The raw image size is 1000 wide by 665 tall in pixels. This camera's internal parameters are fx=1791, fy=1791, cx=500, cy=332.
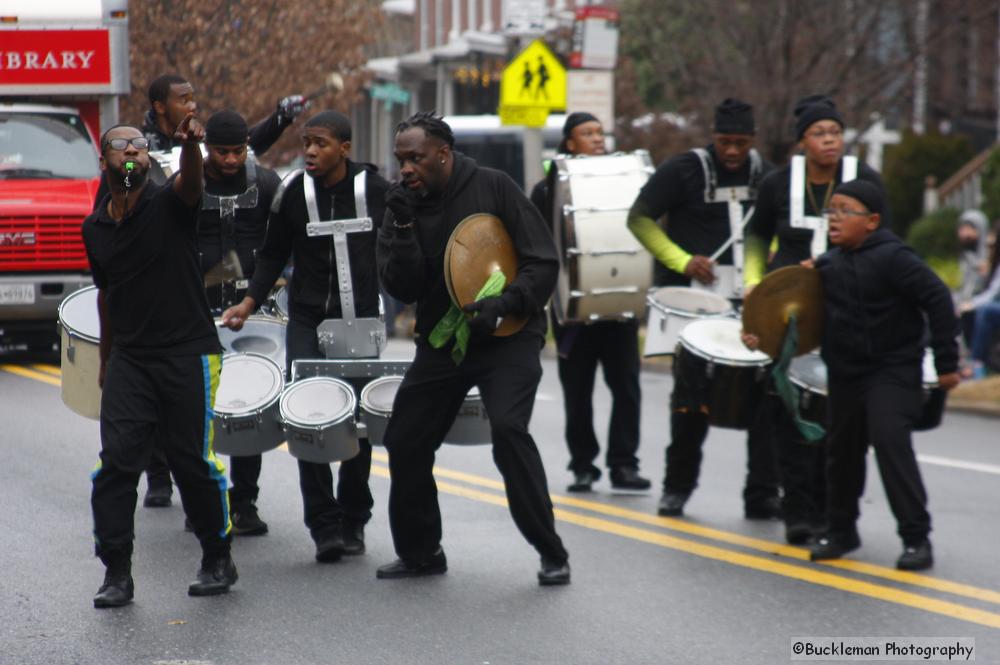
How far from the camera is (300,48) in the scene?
22406 mm

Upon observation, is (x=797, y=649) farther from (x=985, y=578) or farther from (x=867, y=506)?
(x=867, y=506)

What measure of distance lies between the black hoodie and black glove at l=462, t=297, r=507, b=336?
86 millimetres

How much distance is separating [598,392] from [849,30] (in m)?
7.12

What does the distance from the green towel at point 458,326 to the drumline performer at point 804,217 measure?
1888 mm

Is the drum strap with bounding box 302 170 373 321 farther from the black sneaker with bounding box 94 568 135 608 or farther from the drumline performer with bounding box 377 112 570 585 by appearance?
the black sneaker with bounding box 94 568 135 608

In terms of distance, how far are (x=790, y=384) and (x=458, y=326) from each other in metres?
1.88

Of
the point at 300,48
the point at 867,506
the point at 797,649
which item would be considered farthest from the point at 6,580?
the point at 300,48

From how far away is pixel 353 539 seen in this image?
27.5ft

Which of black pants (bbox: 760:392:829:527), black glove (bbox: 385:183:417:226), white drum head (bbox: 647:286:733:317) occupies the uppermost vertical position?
black glove (bbox: 385:183:417:226)

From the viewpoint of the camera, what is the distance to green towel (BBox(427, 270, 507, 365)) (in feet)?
24.1

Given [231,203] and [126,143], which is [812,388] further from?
[126,143]

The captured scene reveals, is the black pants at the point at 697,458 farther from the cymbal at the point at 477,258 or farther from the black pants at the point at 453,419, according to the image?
the cymbal at the point at 477,258

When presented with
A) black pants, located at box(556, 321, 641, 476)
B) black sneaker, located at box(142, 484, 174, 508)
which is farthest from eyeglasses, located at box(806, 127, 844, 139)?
black sneaker, located at box(142, 484, 174, 508)

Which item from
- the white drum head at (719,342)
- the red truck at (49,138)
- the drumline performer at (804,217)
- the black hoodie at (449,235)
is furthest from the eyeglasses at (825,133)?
the red truck at (49,138)
